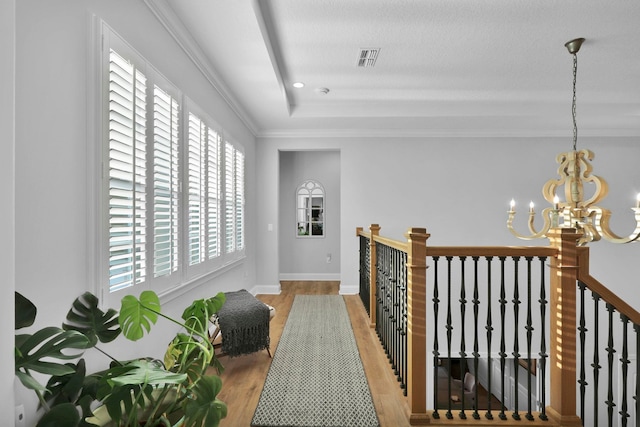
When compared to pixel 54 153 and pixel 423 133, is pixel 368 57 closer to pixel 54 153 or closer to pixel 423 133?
pixel 423 133

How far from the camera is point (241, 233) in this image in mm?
4711

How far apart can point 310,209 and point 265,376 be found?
4.65 meters

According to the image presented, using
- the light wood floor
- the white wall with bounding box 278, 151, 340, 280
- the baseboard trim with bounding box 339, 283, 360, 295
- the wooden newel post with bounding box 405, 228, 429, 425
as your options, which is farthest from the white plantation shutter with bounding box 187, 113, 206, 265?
the white wall with bounding box 278, 151, 340, 280

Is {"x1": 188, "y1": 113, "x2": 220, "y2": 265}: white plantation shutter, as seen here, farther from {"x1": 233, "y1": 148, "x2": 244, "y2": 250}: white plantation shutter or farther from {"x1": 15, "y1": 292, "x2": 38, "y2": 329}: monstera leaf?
{"x1": 15, "y1": 292, "x2": 38, "y2": 329}: monstera leaf

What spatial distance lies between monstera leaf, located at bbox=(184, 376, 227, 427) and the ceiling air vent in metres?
2.97

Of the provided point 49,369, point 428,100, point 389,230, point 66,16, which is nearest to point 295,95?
point 428,100

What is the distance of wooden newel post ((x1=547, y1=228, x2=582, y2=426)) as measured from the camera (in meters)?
2.00

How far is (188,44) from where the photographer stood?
2.76 m

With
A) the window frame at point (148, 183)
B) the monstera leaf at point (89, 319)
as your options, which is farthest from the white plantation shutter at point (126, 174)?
the monstera leaf at point (89, 319)

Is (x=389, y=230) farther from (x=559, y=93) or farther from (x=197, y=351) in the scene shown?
(x=197, y=351)

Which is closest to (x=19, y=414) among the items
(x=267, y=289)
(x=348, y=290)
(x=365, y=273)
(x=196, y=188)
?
(x=196, y=188)

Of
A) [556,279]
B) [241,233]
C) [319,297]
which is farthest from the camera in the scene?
[319,297]

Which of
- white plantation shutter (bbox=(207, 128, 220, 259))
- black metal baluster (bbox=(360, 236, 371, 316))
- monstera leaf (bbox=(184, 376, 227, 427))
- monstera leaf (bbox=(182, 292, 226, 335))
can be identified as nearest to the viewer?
monstera leaf (bbox=(184, 376, 227, 427))

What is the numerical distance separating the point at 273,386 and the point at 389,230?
3600 mm
